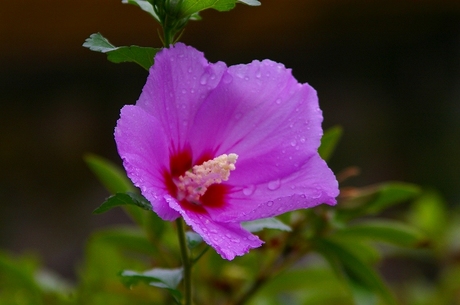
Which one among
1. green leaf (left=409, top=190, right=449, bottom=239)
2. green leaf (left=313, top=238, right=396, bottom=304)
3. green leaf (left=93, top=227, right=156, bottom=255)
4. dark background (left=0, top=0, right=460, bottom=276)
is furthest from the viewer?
dark background (left=0, top=0, right=460, bottom=276)

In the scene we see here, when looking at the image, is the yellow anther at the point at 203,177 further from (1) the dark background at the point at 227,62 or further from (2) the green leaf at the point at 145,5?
(1) the dark background at the point at 227,62

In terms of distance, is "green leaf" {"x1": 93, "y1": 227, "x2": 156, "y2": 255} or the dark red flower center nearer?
the dark red flower center

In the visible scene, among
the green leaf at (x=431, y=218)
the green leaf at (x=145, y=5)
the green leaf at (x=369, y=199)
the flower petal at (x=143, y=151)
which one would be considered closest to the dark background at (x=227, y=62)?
the green leaf at (x=431, y=218)

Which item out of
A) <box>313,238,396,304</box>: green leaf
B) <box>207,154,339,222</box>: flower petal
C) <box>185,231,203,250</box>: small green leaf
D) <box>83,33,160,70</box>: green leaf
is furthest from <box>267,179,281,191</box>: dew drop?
<box>313,238,396,304</box>: green leaf

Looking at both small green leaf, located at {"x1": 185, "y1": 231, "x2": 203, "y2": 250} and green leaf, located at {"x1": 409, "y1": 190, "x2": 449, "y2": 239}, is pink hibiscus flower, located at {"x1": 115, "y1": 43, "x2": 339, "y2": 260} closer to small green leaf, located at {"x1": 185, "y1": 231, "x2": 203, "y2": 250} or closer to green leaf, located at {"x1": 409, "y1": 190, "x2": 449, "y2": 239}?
small green leaf, located at {"x1": 185, "y1": 231, "x2": 203, "y2": 250}

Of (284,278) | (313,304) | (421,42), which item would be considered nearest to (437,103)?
(421,42)

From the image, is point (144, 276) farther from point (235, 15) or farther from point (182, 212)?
point (235, 15)
